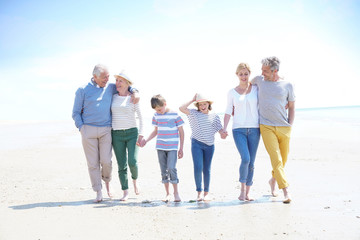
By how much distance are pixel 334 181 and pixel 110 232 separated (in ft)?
14.9

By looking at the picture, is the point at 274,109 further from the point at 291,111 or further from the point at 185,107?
the point at 185,107

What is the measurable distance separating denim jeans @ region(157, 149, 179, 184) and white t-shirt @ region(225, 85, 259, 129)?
1.10m

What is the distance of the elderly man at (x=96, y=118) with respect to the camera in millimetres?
5172

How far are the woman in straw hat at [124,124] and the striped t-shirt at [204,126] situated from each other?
88 centimetres

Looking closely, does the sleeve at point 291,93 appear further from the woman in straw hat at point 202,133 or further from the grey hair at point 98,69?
the grey hair at point 98,69

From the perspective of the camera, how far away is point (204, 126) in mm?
5109

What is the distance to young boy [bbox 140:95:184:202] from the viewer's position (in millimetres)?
5113

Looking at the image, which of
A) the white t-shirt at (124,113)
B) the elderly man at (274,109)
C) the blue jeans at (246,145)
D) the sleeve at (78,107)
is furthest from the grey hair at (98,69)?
the elderly man at (274,109)

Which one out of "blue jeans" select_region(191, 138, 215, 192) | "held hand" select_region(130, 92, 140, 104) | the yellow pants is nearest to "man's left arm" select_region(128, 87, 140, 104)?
"held hand" select_region(130, 92, 140, 104)

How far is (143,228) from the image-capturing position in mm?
3867

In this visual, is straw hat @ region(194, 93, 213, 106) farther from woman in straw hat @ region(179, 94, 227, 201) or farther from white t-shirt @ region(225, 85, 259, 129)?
white t-shirt @ region(225, 85, 259, 129)

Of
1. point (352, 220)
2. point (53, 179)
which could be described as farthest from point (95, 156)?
point (352, 220)

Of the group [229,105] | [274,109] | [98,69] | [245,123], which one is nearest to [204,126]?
[229,105]

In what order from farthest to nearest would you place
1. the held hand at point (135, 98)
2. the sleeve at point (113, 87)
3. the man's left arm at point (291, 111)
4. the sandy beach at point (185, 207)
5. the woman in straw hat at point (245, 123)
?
the sleeve at point (113, 87)
the held hand at point (135, 98)
the man's left arm at point (291, 111)
the woman in straw hat at point (245, 123)
the sandy beach at point (185, 207)
